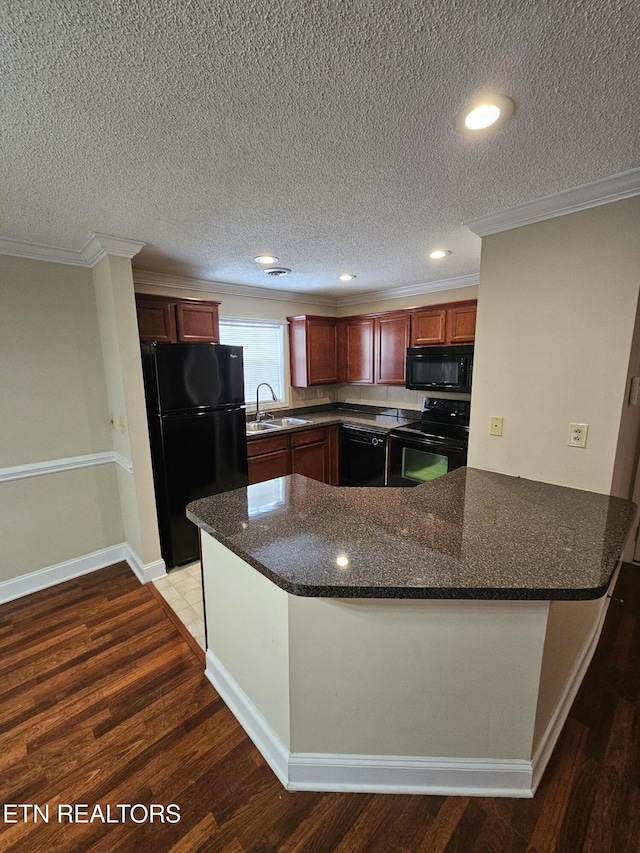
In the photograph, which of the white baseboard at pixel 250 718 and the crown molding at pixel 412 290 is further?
the crown molding at pixel 412 290

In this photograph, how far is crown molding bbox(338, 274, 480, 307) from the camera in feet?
11.4

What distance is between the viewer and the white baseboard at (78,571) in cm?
255

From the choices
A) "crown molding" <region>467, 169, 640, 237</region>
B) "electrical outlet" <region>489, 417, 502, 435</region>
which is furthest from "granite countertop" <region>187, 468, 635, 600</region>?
"crown molding" <region>467, 169, 640, 237</region>

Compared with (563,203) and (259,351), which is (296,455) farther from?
(563,203)

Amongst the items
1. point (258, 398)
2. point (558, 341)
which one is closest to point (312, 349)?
point (258, 398)

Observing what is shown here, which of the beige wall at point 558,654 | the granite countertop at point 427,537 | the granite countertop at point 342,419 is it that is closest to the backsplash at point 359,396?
the granite countertop at point 342,419

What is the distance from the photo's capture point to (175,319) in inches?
116

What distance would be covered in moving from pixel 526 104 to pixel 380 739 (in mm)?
2179

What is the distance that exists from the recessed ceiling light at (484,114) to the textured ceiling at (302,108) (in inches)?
1.2

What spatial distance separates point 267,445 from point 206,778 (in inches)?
97.2

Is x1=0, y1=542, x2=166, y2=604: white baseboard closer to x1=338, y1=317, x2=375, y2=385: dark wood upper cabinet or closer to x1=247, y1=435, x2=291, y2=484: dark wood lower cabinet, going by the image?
x1=247, y1=435, x2=291, y2=484: dark wood lower cabinet

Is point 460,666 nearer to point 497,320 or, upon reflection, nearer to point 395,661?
point 395,661

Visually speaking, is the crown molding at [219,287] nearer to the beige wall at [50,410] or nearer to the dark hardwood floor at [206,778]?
the beige wall at [50,410]

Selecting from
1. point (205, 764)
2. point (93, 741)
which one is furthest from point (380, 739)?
point (93, 741)
